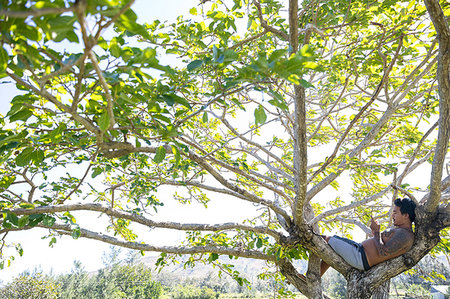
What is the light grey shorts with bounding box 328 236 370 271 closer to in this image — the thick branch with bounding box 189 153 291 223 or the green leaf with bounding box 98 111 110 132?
the thick branch with bounding box 189 153 291 223

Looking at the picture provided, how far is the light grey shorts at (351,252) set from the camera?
8.95 ft

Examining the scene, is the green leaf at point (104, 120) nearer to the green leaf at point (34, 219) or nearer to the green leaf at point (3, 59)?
the green leaf at point (3, 59)

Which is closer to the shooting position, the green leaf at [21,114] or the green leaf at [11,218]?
the green leaf at [21,114]

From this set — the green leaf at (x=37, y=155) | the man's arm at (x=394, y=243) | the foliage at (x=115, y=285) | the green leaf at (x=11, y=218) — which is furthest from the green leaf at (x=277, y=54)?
the foliage at (x=115, y=285)

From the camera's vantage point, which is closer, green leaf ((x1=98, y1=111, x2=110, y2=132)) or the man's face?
green leaf ((x1=98, y1=111, x2=110, y2=132))

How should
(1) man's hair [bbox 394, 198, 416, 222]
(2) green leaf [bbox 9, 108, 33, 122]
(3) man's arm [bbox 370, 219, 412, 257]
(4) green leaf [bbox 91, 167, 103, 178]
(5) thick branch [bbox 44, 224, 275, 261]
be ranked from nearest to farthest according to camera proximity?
(2) green leaf [bbox 9, 108, 33, 122] < (4) green leaf [bbox 91, 167, 103, 178] < (3) man's arm [bbox 370, 219, 412, 257] < (1) man's hair [bbox 394, 198, 416, 222] < (5) thick branch [bbox 44, 224, 275, 261]

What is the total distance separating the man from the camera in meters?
2.51

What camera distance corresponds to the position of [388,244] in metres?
2.54

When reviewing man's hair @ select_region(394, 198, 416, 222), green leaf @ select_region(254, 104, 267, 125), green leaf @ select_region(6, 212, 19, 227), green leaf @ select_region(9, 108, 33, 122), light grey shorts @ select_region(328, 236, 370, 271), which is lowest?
light grey shorts @ select_region(328, 236, 370, 271)

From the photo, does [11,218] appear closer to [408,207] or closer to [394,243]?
[394,243]

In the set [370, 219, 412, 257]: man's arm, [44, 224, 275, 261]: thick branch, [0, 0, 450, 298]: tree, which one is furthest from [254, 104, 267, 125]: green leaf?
[44, 224, 275, 261]: thick branch

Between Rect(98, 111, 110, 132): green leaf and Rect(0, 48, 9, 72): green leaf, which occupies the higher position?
Rect(0, 48, 9, 72): green leaf

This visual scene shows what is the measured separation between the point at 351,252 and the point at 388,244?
379mm

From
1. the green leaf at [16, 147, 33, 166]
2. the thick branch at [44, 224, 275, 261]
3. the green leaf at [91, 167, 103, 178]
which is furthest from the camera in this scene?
the thick branch at [44, 224, 275, 261]
